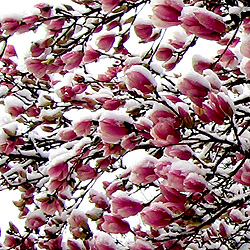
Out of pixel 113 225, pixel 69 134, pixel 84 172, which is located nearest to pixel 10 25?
pixel 69 134

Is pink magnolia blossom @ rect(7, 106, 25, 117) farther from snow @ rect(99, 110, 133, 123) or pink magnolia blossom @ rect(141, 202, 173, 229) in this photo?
pink magnolia blossom @ rect(141, 202, 173, 229)

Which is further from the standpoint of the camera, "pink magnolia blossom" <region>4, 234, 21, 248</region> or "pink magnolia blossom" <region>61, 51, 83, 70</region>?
"pink magnolia blossom" <region>4, 234, 21, 248</region>

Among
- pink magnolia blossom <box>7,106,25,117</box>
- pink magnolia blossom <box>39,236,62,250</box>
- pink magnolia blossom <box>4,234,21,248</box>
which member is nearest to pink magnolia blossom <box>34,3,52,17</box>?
pink magnolia blossom <box>7,106,25,117</box>

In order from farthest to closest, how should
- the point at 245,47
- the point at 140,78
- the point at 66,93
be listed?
the point at 66,93 < the point at 140,78 < the point at 245,47

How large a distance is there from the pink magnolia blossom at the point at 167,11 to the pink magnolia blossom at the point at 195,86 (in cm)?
13

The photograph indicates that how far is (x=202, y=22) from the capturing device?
749 mm

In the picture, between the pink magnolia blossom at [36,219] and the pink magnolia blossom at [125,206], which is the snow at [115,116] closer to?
the pink magnolia blossom at [125,206]

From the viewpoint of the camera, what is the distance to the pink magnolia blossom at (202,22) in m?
0.75

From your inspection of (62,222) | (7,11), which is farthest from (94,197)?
(7,11)

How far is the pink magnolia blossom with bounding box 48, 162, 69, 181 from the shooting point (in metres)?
1.05

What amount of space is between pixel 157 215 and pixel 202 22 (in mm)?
437

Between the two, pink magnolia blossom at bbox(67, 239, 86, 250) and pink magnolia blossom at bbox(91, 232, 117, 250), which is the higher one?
pink magnolia blossom at bbox(91, 232, 117, 250)

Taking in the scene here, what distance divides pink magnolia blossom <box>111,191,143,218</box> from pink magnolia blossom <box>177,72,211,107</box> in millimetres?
304

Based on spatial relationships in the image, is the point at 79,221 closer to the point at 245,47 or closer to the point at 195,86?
the point at 195,86
